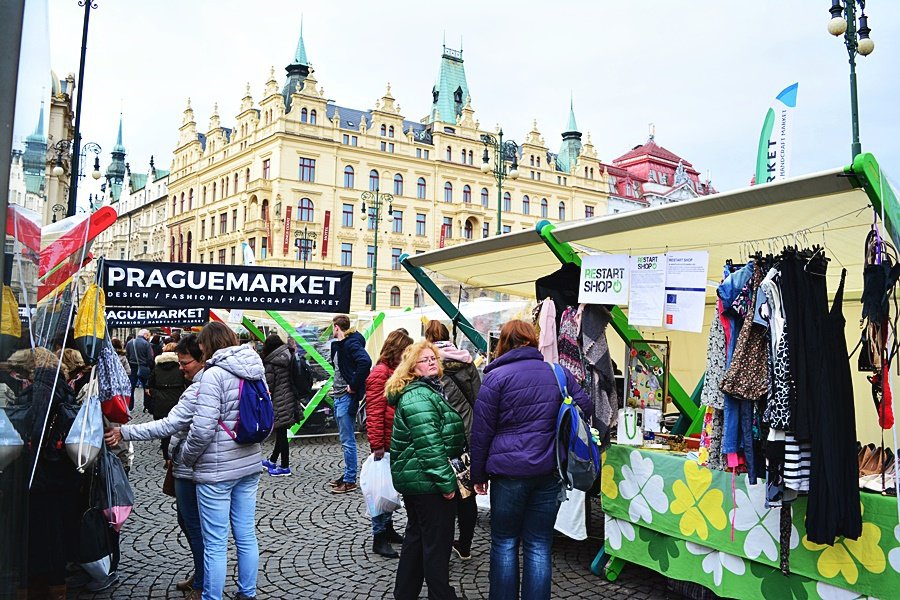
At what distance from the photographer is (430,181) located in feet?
174

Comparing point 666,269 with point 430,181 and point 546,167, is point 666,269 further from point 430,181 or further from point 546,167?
point 546,167

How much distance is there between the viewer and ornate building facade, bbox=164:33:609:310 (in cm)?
4719

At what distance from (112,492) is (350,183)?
4686cm

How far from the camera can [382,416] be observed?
5133 millimetres

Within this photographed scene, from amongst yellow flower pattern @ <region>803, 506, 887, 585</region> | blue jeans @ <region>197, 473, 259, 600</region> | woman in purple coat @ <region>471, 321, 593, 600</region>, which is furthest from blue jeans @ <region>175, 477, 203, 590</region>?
yellow flower pattern @ <region>803, 506, 887, 585</region>

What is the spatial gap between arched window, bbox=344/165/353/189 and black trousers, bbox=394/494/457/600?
47.1 metres

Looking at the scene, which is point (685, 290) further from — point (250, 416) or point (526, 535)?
point (250, 416)

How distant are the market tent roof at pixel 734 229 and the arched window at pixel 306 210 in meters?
42.2

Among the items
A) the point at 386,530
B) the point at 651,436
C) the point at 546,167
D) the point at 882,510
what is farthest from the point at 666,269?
the point at 546,167

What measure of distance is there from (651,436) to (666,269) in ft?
4.61

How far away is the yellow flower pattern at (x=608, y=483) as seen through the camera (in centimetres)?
489

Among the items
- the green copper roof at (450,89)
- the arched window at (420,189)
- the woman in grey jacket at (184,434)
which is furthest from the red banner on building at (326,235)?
the woman in grey jacket at (184,434)

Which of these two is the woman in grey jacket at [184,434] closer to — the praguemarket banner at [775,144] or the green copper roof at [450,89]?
the praguemarket banner at [775,144]

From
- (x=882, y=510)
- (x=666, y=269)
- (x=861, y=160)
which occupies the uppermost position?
(x=861, y=160)
